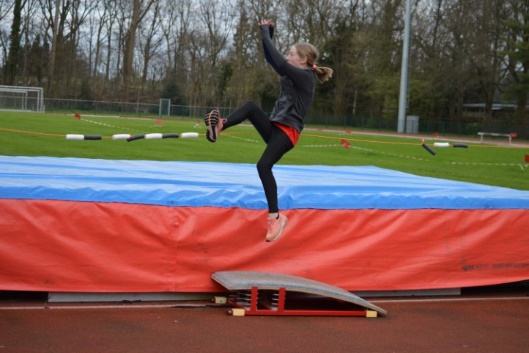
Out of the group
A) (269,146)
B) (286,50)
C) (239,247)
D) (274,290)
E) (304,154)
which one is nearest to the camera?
(269,146)

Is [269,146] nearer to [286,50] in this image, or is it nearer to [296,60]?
[296,60]

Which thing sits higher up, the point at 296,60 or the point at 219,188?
the point at 296,60

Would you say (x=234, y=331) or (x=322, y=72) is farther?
(x=322, y=72)

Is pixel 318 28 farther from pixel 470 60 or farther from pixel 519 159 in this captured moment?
pixel 519 159

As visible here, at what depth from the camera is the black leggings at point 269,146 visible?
5.70 m

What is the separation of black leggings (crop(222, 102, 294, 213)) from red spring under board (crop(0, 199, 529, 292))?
476 mm

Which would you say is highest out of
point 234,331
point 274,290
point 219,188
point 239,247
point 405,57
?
point 405,57

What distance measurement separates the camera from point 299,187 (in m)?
6.68

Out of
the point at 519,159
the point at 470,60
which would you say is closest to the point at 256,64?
the point at 470,60

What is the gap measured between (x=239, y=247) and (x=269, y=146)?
38.1 inches

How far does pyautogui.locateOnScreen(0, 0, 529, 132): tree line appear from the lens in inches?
1967

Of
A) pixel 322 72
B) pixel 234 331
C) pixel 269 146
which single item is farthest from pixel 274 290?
pixel 322 72

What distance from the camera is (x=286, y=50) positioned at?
52125mm

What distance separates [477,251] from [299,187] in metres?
1.82
